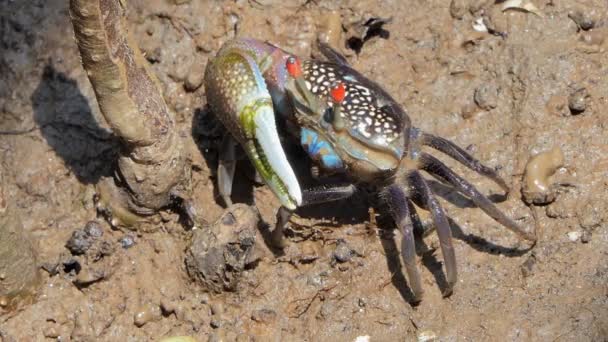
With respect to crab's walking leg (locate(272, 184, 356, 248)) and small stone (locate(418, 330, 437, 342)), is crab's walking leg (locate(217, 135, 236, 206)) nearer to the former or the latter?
crab's walking leg (locate(272, 184, 356, 248))

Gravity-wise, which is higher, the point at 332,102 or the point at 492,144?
the point at 332,102

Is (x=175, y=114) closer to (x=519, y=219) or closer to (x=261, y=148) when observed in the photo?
(x=261, y=148)

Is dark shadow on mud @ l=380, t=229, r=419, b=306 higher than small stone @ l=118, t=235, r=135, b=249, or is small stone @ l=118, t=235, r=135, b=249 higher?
small stone @ l=118, t=235, r=135, b=249

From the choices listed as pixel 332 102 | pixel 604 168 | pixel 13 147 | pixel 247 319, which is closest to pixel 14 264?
pixel 13 147

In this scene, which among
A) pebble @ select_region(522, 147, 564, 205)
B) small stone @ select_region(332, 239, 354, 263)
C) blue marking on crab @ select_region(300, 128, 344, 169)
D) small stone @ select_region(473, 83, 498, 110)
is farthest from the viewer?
small stone @ select_region(473, 83, 498, 110)

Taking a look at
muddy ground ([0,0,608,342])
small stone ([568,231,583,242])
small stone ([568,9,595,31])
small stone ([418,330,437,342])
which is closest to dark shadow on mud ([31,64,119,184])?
muddy ground ([0,0,608,342])

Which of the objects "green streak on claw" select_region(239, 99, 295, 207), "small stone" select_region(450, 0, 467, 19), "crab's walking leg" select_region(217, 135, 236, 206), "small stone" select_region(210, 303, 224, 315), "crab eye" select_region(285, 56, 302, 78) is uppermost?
"crab eye" select_region(285, 56, 302, 78)

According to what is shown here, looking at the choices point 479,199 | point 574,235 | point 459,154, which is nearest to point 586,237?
point 574,235

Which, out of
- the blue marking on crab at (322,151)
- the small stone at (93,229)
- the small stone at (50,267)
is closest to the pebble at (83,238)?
the small stone at (93,229)
